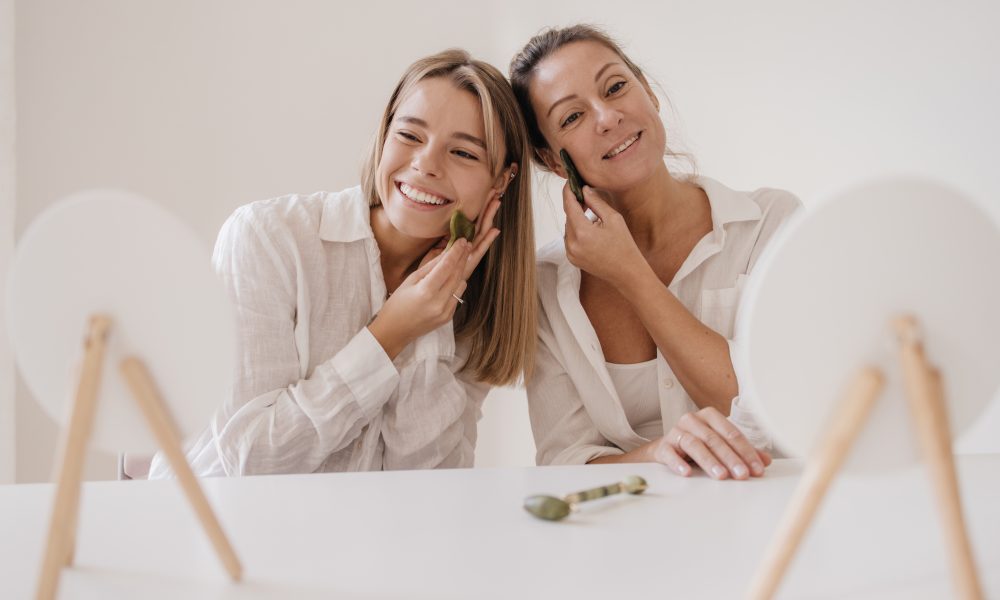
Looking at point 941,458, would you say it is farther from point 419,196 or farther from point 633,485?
point 419,196

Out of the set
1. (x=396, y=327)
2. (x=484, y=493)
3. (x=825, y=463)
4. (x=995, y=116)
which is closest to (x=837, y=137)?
(x=995, y=116)

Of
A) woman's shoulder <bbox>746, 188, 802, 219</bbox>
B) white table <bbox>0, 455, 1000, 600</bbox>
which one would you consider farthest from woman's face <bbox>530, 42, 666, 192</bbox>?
white table <bbox>0, 455, 1000, 600</bbox>

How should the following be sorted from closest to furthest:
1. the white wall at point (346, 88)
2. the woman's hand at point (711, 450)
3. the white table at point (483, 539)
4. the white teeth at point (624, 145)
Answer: the white table at point (483, 539) < the woman's hand at point (711, 450) < the white teeth at point (624, 145) < the white wall at point (346, 88)

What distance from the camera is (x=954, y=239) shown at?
1.71 ft

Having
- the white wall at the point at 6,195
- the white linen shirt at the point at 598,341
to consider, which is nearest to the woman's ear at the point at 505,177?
the white linen shirt at the point at 598,341

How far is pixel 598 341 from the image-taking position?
1.59 meters

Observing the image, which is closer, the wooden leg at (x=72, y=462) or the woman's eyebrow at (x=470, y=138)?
the wooden leg at (x=72, y=462)

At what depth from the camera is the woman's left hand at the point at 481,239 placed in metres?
1.56

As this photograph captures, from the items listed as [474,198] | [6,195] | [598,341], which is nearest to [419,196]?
[474,198]

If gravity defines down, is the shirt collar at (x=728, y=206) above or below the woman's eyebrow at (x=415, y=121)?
below

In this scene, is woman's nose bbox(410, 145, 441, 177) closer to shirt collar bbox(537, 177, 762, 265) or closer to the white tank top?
shirt collar bbox(537, 177, 762, 265)

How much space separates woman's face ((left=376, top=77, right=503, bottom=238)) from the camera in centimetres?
151

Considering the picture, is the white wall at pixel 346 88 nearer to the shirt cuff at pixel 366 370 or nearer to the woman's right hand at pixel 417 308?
the woman's right hand at pixel 417 308

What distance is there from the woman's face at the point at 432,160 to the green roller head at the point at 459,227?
2 cm
